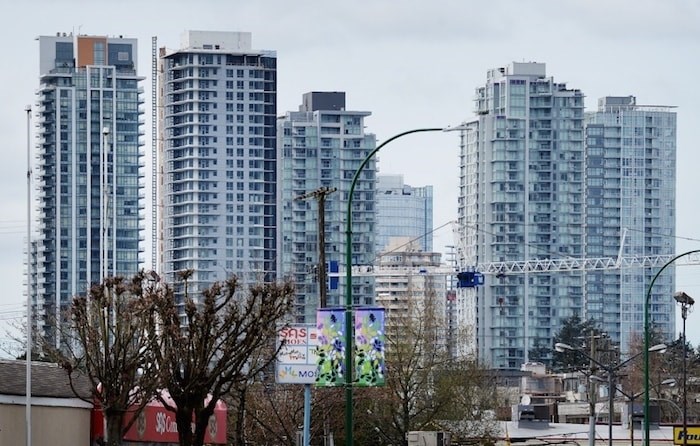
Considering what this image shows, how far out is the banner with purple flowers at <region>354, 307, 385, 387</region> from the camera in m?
36.5

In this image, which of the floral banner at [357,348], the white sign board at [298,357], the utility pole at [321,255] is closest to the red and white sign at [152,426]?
the utility pole at [321,255]

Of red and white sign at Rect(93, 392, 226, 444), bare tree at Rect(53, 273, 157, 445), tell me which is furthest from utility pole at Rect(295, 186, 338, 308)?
red and white sign at Rect(93, 392, 226, 444)

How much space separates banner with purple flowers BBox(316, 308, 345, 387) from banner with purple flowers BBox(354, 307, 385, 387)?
346mm

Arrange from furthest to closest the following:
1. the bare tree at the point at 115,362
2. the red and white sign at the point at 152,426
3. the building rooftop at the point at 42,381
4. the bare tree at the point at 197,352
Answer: the red and white sign at the point at 152,426 → the bare tree at the point at 115,362 → the building rooftop at the point at 42,381 → the bare tree at the point at 197,352

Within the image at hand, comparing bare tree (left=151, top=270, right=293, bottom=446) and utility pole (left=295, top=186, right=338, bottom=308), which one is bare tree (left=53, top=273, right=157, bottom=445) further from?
utility pole (left=295, top=186, right=338, bottom=308)

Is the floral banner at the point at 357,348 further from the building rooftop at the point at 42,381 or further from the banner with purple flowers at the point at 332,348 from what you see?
the building rooftop at the point at 42,381

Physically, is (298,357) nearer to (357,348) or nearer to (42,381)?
(357,348)

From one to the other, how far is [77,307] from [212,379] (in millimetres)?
4650

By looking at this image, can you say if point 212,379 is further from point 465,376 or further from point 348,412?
point 465,376

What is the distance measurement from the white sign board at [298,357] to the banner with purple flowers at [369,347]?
20.2ft

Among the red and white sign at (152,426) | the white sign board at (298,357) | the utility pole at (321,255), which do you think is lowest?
the red and white sign at (152,426)

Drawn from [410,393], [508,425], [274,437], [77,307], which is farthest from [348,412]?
[508,425]

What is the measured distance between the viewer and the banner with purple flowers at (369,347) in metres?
36.5

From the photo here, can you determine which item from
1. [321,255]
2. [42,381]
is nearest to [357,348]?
[321,255]
